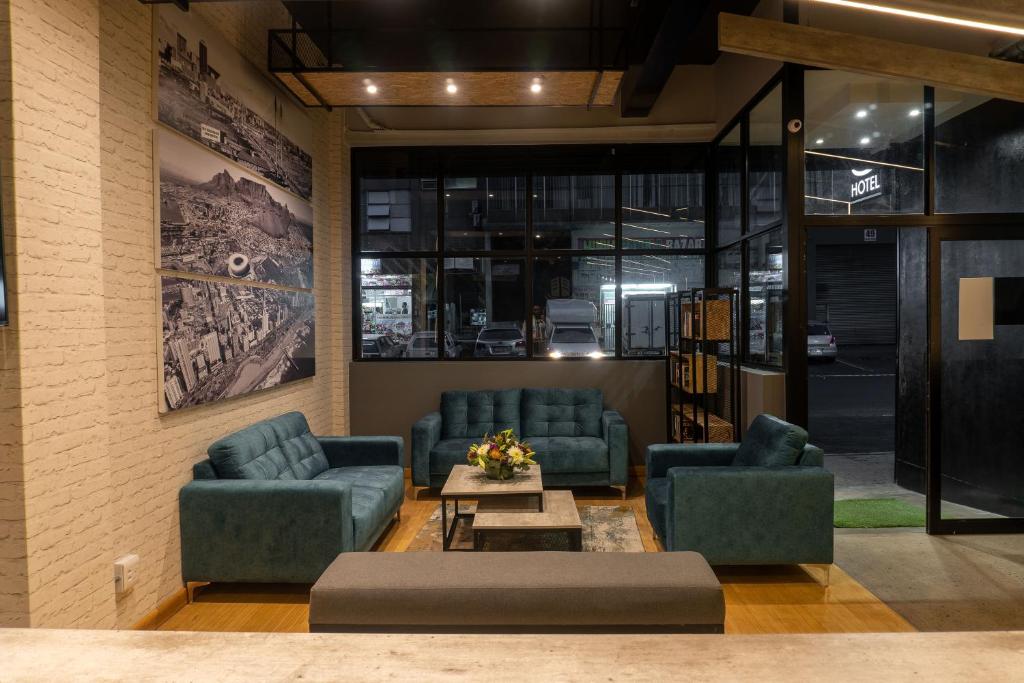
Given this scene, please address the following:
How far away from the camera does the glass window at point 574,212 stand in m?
6.72

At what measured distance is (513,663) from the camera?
1.18m

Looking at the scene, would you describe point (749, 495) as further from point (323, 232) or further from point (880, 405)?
point (880, 405)

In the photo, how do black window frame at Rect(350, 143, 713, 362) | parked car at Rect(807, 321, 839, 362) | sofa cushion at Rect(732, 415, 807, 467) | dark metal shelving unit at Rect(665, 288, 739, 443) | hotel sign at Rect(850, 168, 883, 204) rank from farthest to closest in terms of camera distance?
parked car at Rect(807, 321, 839, 362) → black window frame at Rect(350, 143, 713, 362) → dark metal shelving unit at Rect(665, 288, 739, 443) → hotel sign at Rect(850, 168, 883, 204) → sofa cushion at Rect(732, 415, 807, 467)

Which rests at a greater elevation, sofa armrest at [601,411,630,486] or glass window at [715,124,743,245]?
glass window at [715,124,743,245]

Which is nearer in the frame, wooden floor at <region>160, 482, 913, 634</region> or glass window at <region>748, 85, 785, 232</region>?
wooden floor at <region>160, 482, 913, 634</region>

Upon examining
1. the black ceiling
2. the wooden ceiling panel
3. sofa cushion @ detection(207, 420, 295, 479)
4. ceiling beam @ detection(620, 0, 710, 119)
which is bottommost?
sofa cushion @ detection(207, 420, 295, 479)

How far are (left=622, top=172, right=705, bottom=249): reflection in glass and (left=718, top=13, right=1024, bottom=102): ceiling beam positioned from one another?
326 cm

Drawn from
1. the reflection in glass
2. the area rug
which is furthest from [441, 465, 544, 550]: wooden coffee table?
the reflection in glass

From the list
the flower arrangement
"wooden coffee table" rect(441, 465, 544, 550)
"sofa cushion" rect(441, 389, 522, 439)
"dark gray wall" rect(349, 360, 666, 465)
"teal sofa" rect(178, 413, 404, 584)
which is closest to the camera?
"teal sofa" rect(178, 413, 404, 584)

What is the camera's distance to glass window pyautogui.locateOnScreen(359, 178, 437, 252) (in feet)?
22.1

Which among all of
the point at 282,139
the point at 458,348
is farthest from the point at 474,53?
the point at 458,348

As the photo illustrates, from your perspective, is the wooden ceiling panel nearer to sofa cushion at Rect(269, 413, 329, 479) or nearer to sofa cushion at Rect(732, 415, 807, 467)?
sofa cushion at Rect(269, 413, 329, 479)

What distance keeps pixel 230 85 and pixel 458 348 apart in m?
3.39

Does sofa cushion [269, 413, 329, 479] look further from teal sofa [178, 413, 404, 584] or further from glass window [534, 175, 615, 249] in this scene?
glass window [534, 175, 615, 249]
